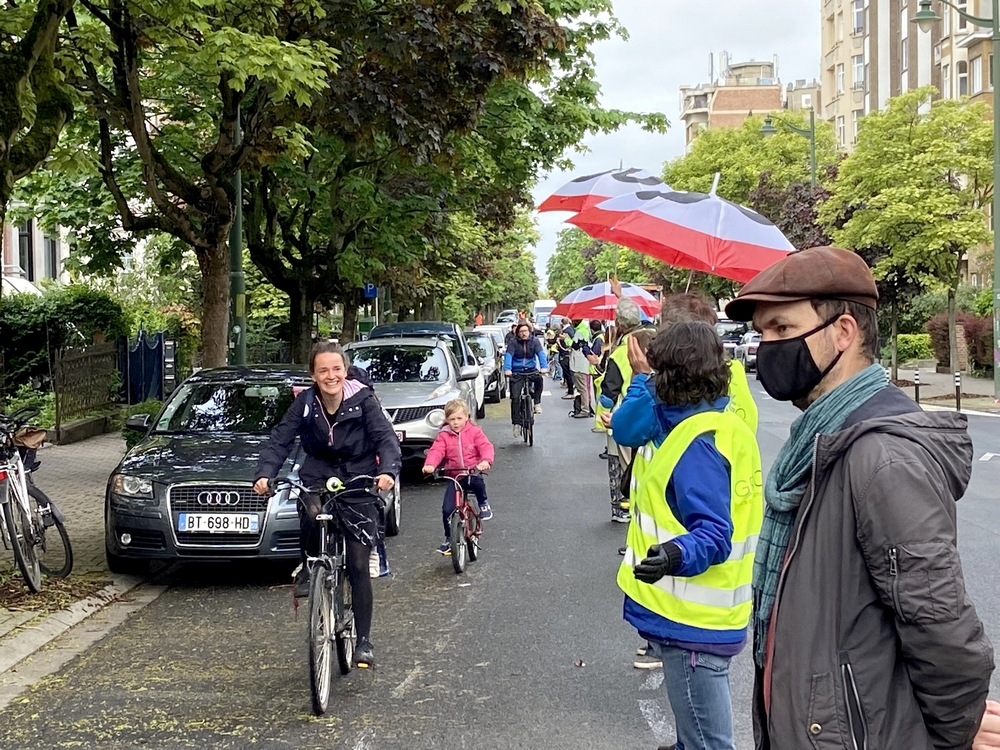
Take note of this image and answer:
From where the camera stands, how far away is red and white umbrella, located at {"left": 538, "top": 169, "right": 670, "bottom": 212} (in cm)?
1273

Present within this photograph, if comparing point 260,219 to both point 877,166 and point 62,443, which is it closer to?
point 62,443

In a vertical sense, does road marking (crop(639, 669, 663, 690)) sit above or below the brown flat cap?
below

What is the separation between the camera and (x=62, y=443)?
1856 cm

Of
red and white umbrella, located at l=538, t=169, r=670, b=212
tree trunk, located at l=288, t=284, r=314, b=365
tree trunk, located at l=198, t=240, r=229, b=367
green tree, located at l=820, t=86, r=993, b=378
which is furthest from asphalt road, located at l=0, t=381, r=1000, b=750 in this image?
green tree, located at l=820, t=86, r=993, b=378

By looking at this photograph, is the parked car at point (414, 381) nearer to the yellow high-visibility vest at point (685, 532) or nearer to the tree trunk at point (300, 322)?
the tree trunk at point (300, 322)

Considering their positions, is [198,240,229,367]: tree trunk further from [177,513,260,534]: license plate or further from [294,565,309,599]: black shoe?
[294,565,309,599]: black shoe

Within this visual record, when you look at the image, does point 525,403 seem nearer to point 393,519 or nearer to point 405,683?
point 393,519

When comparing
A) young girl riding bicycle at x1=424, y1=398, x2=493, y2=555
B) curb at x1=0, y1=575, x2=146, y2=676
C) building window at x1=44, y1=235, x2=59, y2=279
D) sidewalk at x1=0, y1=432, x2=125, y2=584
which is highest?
building window at x1=44, y1=235, x2=59, y2=279

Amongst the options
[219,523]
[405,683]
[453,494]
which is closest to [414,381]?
[453,494]

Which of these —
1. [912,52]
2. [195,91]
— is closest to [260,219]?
[195,91]

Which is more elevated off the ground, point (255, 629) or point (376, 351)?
point (376, 351)

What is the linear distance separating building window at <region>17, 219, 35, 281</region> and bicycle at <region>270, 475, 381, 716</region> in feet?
108

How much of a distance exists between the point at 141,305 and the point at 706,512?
29.0 meters

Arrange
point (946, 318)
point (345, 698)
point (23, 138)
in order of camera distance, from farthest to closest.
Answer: point (946, 318) < point (23, 138) < point (345, 698)
